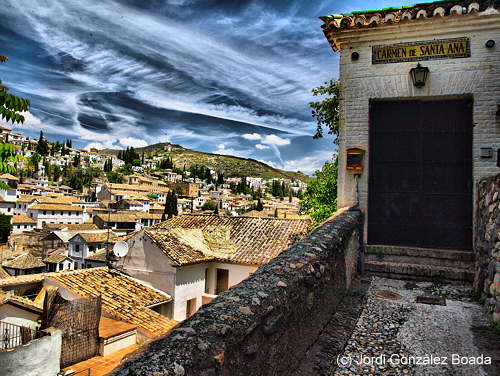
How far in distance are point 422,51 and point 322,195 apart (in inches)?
264

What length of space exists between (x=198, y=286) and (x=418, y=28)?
1351cm

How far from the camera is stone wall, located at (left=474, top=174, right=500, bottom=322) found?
3.87m

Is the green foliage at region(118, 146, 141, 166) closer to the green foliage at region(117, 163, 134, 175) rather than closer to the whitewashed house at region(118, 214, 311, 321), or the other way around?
the green foliage at region(117, 163, 134, 175)

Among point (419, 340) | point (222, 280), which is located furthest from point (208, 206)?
point (419, 340)

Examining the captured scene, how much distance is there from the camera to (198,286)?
16.5 metres

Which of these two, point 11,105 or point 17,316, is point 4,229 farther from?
point 11,105

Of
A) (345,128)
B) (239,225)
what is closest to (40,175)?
(239,225)

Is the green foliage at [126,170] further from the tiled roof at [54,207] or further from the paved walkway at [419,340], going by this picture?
the paved walkway at [419,340]

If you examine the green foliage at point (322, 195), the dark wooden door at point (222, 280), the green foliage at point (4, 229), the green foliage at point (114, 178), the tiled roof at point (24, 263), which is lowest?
the tiled roof at point (24, 263)

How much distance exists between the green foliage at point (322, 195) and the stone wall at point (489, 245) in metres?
5.98

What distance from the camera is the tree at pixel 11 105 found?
454cm

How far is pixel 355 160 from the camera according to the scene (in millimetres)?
6527

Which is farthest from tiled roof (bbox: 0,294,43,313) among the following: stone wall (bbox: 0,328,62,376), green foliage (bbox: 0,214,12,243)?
green foliage (bbox: 0,214,12,243)

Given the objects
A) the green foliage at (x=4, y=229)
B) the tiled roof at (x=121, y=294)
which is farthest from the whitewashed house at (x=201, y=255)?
the green foliage at (x=4, y=229)
